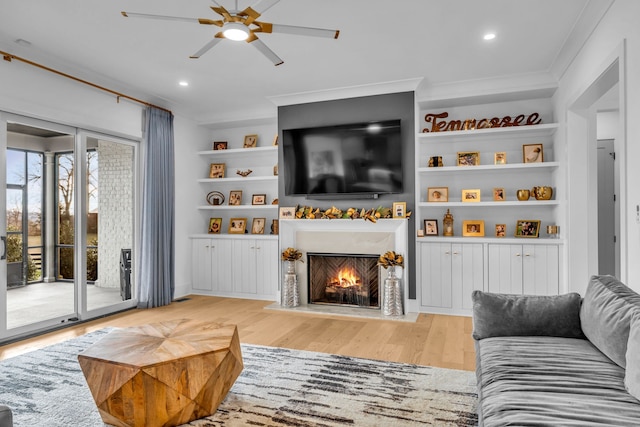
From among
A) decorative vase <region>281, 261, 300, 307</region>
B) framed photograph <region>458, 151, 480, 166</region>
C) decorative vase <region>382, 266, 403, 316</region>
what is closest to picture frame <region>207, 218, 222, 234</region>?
decorative vase <region>281, 261, 300, 307</region>

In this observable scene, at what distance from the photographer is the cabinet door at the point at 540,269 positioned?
14.0 ft

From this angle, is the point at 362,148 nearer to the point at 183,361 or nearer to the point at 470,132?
the point at 470,132

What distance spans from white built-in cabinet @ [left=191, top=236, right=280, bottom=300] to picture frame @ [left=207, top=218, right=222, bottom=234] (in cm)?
31

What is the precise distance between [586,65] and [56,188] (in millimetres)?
5001

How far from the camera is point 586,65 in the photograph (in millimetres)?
3326

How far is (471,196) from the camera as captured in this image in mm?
4719

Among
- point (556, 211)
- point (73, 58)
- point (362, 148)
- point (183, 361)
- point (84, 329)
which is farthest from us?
point (362, 148)

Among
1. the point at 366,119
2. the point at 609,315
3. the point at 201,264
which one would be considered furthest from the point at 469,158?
the point at 201,264

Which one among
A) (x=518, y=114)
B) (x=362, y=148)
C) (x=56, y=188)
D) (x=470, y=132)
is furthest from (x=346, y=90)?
(x=56, y=188)

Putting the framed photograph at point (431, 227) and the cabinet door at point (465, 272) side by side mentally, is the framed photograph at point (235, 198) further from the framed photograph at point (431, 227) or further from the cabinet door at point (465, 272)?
the cabinet door at point (465, 272)

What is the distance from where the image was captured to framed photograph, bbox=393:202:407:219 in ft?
15.3

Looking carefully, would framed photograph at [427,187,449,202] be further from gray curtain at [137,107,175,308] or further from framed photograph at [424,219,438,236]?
gray curtain at [137,107,175,308]

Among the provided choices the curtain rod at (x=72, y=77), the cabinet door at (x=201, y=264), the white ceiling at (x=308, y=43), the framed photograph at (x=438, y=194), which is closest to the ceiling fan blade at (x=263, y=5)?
the white ceiling at (x=308, y=43)

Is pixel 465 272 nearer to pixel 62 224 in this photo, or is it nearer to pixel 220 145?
pixel 220 145
